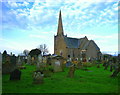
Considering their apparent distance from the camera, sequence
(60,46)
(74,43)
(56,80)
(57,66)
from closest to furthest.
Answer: (56,80), (57,66), (74,43), (60,46)

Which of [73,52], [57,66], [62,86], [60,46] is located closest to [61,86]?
[62,86]

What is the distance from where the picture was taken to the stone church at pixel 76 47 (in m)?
48.1

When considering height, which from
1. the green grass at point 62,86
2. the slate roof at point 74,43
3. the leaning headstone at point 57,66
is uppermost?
the slate roof at point 74,43

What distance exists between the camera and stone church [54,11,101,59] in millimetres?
48094

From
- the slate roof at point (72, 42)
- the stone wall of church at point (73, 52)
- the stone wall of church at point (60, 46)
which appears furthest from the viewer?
the stone wall of church at point (60, 46)

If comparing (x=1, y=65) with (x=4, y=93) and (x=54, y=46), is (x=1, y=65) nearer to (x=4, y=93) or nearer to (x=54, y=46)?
(x=4, y=93)

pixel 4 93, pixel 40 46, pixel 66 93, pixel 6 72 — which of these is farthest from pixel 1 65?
pixel 40 46

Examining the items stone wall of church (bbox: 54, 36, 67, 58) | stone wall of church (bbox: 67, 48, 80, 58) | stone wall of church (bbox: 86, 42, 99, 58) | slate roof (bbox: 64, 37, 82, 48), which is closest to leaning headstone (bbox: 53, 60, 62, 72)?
stone wall of church (bbox: 67, 48, 80, 58)

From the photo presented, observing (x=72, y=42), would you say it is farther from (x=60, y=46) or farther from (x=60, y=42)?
(x=60, y=46)

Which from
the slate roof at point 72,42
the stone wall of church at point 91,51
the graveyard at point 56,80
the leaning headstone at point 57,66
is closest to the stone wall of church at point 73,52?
the slate roof at point 72,42

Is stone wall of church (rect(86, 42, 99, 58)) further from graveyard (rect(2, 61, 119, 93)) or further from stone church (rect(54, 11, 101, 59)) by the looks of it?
graveyard (rect(2, 61, 119, 93))

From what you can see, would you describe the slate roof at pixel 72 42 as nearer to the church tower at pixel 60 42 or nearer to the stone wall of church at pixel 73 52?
the stone wall of church at pixel 73 52

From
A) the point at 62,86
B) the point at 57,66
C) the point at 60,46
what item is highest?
the point at 60,46

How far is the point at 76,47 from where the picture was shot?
4981 centimetres
